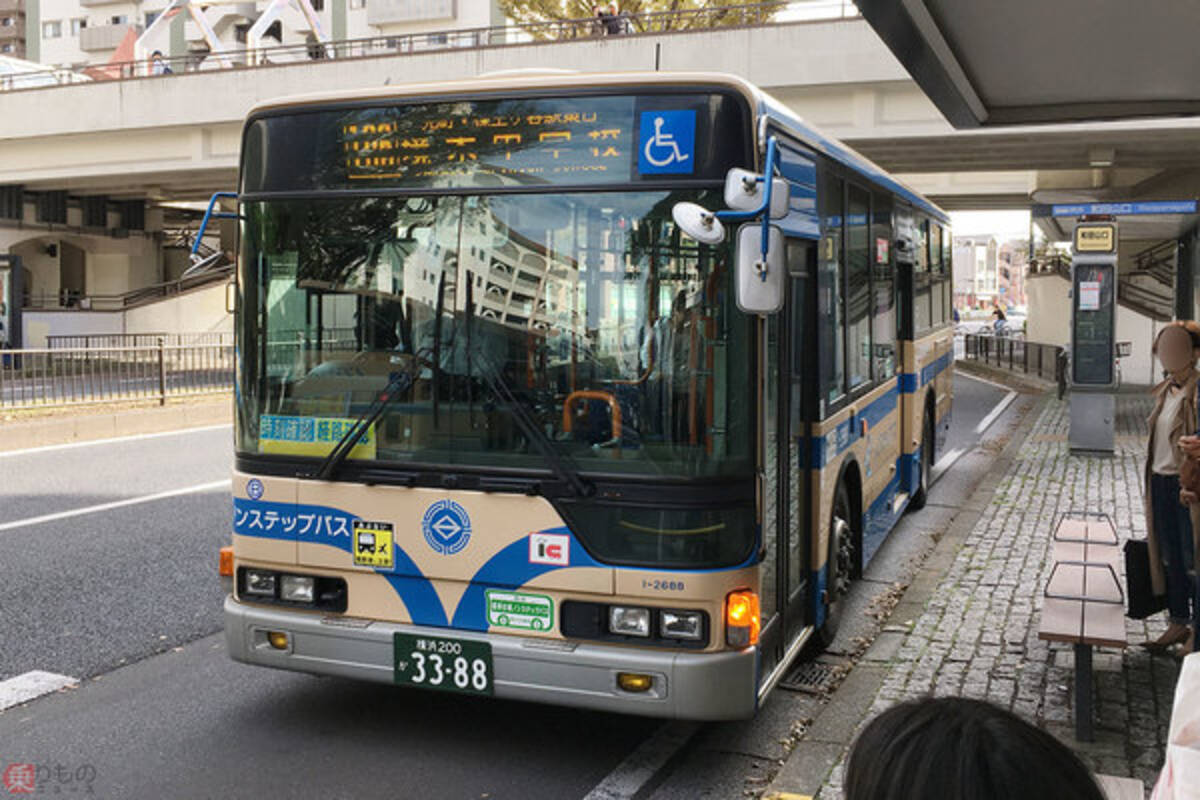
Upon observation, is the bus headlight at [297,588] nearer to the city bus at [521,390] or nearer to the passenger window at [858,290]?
the city bus at [521,390]

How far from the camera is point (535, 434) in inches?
197

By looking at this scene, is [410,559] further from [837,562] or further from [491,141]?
[837,562]

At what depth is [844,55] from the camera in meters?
22.7

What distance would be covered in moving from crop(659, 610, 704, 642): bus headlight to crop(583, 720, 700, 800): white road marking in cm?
74

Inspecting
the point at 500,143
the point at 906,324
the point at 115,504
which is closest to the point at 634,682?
the point at 500,143

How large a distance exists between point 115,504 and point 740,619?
8661 millimetres

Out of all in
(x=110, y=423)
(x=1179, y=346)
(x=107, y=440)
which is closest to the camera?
(x=1179, y=346)

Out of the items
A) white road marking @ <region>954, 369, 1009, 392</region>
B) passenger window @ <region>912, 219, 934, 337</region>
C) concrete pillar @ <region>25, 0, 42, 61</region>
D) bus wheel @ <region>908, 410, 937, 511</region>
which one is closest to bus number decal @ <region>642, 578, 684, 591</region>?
passenger window @ <region>912, 219, 934, 337</region>

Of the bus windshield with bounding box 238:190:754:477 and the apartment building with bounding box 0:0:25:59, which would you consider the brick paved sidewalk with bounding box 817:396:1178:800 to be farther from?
the apartment building with bounding box 0:0:25:59

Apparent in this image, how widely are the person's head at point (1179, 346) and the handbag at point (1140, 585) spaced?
108 centimetres

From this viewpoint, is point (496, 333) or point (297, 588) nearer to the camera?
point (496, 333)

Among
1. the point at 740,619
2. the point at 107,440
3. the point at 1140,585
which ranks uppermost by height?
the point at 740,619

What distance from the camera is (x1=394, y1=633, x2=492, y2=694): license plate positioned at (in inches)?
198

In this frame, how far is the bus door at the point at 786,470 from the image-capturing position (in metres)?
5.38
